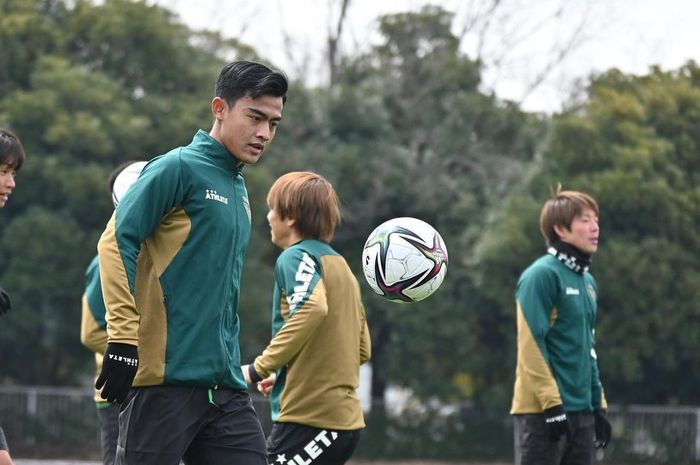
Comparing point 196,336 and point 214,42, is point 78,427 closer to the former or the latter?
point 214,42

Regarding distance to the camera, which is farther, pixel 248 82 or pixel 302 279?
pixel 302 279

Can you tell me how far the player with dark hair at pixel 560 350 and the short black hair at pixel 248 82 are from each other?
10.1ft

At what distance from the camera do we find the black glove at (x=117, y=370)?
4.42 meters

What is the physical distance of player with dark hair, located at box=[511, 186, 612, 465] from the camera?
293 inches

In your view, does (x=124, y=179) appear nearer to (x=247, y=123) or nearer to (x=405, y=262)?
(x=405, y=262)

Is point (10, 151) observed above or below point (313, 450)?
above

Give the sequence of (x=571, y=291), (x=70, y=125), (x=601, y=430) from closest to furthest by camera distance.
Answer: (x=571, y=291) → (x=601, y=430) → (x=70, y=125)

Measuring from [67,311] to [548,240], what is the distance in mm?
14854

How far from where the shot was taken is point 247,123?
5.03 metres

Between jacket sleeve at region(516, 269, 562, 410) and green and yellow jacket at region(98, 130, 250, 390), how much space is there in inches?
114

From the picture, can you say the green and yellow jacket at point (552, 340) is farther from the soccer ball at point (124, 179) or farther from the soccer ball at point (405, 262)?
the soccer ball at point (124, 179)

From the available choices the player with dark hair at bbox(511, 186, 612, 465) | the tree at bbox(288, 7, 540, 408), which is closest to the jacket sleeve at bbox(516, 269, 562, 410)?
the player with dark hair at bbox(511, 186, 612, 465)

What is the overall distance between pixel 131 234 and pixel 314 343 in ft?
6.63

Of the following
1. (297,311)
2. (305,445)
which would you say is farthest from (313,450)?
(297,311)
